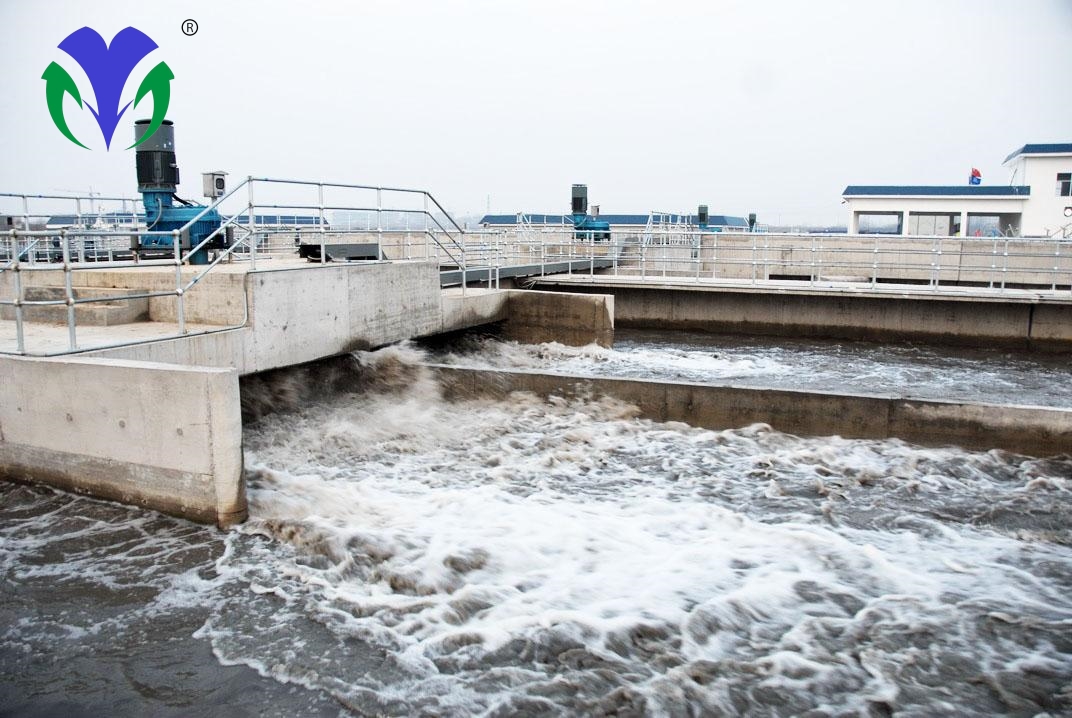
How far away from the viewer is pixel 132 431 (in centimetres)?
717

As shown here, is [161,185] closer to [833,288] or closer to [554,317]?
[554,317]

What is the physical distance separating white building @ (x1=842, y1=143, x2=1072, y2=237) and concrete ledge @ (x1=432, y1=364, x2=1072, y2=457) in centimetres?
2716

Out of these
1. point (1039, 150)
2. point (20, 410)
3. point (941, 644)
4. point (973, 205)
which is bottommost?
point (941, 644)

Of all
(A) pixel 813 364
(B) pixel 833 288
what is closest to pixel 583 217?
(B) pixel 833 288

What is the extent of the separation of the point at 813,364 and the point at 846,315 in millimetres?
3524

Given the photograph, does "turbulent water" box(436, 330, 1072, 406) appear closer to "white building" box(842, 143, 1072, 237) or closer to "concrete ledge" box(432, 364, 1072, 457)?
"concrete ledge" box(432, 364, 1072, 457)

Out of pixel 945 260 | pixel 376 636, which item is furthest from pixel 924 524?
pixel 945 260

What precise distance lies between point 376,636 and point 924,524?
507 centimetres

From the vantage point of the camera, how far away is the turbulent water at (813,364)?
13680 mm

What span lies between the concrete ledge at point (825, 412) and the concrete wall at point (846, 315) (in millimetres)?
8994

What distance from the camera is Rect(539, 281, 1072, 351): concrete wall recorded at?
17.6 meters

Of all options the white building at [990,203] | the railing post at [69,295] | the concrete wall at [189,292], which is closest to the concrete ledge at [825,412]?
the concrete wall at [189,292]

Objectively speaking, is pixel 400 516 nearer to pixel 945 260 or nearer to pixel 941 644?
pixel 941 644

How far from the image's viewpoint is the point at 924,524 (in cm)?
768
